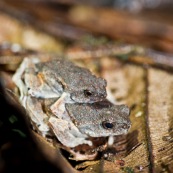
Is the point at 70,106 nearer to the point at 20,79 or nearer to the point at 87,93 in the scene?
the point at 87,93

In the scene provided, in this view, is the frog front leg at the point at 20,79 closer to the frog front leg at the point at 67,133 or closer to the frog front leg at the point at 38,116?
the frog front leg at the point at 38,116

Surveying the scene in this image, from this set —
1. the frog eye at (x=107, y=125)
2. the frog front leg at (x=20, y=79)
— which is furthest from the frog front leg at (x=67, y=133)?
the frog front leg at (x=20, y=79)

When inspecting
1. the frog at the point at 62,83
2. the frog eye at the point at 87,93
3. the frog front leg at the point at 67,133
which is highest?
the frog at the point at 62,83

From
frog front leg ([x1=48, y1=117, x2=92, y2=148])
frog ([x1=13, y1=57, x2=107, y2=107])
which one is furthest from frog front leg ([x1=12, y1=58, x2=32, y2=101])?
frog front leg ([x1=48, y1=117, x2=92, y2=148])

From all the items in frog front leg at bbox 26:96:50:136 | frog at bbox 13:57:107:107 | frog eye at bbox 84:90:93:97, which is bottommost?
frog front leg at bbox 26:96:50:136

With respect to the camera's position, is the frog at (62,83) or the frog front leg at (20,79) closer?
the frog at (62,83)

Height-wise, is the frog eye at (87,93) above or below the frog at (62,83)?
below

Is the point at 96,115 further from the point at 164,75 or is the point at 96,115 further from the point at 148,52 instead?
the point at 148,52

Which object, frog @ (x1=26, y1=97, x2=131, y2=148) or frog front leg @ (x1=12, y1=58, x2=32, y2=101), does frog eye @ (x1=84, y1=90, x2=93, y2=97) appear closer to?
frog @ (x1=26, y1=97, x2=131, y2=148)
